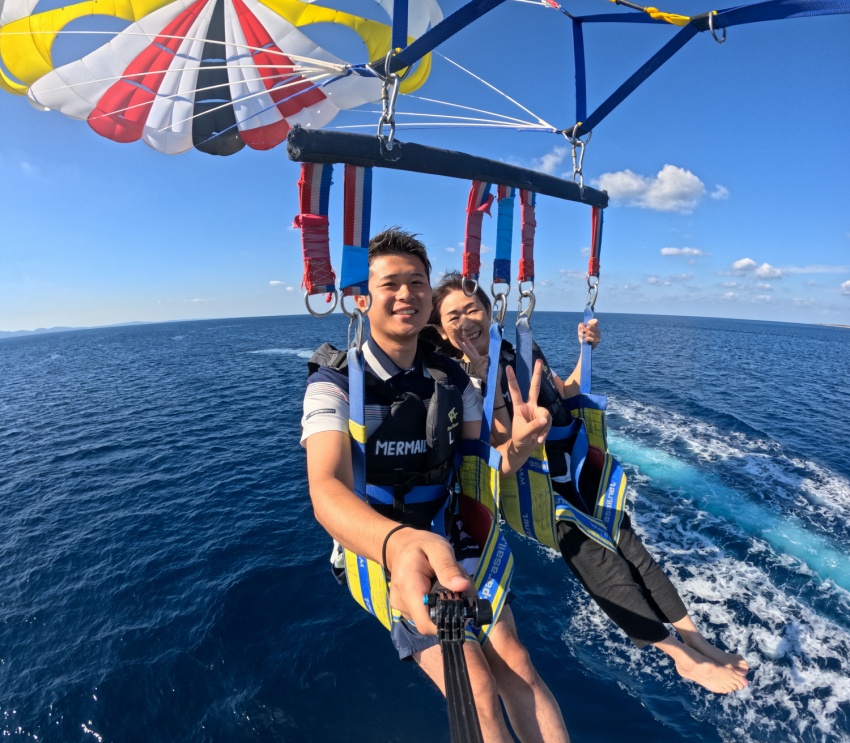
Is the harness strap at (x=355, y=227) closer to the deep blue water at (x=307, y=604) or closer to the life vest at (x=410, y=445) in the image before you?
the life vest at (x=410, y=445)

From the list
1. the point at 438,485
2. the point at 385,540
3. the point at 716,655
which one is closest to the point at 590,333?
the point at 438,485

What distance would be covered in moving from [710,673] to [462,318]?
15.5 ft

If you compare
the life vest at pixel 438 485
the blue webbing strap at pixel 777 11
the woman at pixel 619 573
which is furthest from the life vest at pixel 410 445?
the blue webbing strap at pixel 777 11

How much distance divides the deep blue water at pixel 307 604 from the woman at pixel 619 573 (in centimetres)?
142

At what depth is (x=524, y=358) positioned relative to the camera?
11.8 feet

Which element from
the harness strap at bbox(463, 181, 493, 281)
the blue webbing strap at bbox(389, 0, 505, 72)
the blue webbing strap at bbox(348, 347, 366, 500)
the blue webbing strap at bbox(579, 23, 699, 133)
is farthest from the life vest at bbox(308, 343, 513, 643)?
the blue webbing strap at bbox(579, 23, 699, 133)

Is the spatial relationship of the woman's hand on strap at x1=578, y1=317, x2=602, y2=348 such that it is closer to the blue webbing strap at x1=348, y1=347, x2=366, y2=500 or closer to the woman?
the woman

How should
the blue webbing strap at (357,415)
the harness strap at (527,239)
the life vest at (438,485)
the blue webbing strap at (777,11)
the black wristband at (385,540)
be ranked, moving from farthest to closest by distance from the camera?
the harness strap at (527,239) → the life vest at (438,485) → the blue webbing strap at (357,415) → the blue webbing strap at (777,11) → the black wristband at (385,540)

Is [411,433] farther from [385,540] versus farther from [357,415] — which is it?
[385,540]

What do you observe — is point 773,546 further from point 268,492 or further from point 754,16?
point 268,492

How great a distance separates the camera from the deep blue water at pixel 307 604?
5.92 metres

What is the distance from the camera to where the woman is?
14.9 ft

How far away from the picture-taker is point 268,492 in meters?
14.3

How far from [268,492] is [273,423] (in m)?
8.48
